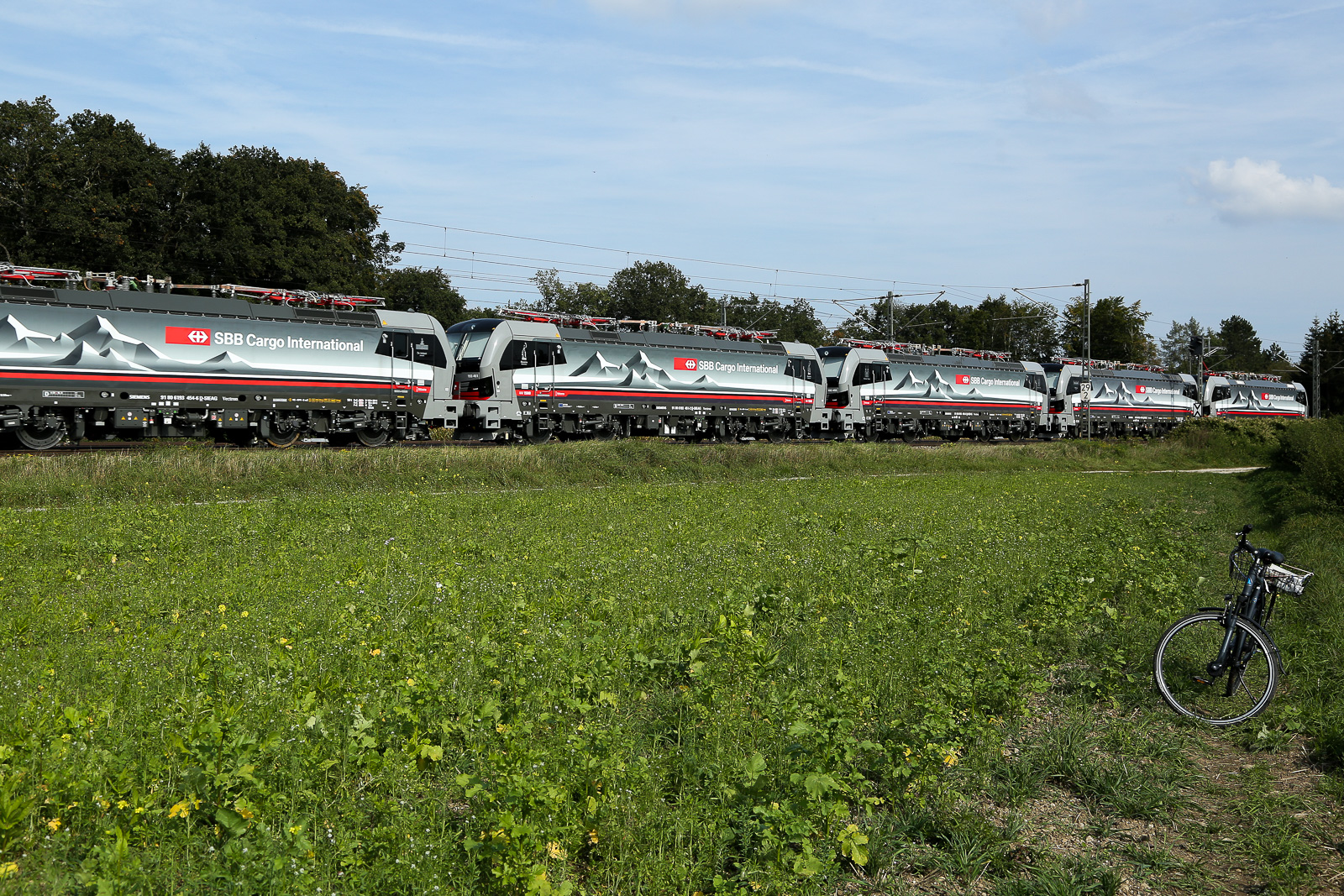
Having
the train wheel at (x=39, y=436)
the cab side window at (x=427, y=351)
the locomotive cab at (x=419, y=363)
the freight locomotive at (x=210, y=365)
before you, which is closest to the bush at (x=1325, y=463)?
the locomotive cab at (x=419, y=363)

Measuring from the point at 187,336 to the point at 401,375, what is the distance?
6138 millimetres

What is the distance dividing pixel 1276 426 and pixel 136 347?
168 feet

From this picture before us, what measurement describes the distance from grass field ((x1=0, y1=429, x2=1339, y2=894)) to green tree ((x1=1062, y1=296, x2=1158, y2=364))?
277 ft

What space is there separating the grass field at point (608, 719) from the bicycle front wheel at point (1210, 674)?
237mm

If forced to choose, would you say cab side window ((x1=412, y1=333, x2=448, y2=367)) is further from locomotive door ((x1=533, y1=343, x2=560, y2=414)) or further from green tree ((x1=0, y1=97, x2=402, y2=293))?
green tree ((x1=0, y1=97, x2=402, y2=293))

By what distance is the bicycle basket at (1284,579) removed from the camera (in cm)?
734

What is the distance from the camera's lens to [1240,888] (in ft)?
15.8

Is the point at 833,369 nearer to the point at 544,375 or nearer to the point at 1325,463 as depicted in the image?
the point at 544,375

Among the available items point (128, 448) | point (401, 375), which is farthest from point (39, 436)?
point (401, 375)

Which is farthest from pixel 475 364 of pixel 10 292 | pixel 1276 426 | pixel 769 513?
pixel 1276 426

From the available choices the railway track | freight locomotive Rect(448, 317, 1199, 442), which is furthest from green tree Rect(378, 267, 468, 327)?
the railway track

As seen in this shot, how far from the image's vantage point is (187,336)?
24.1 meters

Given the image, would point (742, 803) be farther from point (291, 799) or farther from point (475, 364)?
point (475, 364)

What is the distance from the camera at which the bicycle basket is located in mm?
7340
